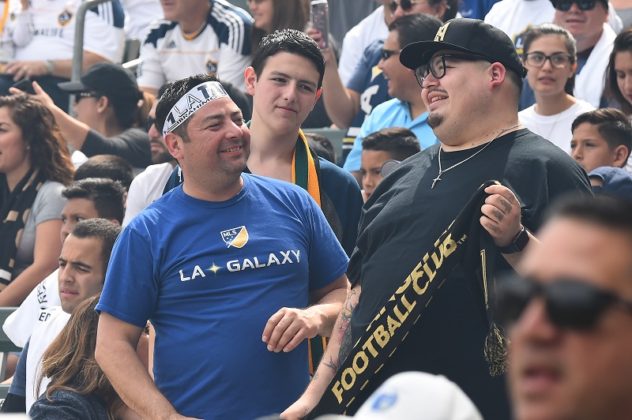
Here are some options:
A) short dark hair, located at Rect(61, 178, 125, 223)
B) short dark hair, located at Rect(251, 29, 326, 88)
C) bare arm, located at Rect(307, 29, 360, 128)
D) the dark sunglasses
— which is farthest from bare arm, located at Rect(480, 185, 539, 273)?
the dark sunglasses

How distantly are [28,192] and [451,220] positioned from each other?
438 cm

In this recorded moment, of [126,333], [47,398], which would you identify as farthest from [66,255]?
[126,333]

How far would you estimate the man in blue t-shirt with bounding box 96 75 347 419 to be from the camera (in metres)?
4.48

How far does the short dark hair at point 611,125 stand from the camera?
677 centimetres

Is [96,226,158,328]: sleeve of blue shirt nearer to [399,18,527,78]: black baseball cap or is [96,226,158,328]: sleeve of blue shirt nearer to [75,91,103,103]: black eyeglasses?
[399,18,527,78]: black baseball cap

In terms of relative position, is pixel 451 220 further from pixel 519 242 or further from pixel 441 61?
pixel 441 61

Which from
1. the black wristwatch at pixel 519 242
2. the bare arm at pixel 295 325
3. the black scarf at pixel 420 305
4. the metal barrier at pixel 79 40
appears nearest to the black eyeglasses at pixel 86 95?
the metal barrier at pixel 79 40

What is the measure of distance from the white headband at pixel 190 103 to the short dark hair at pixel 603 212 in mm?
3315

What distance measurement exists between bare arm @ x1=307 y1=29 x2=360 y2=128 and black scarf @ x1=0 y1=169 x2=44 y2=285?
193cm

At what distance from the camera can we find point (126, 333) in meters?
4.57

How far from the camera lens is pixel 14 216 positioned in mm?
7961

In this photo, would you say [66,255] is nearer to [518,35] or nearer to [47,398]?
[47,398]

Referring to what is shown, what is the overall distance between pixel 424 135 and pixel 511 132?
2.92 m

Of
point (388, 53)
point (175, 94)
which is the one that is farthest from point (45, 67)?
point (175, 94)
